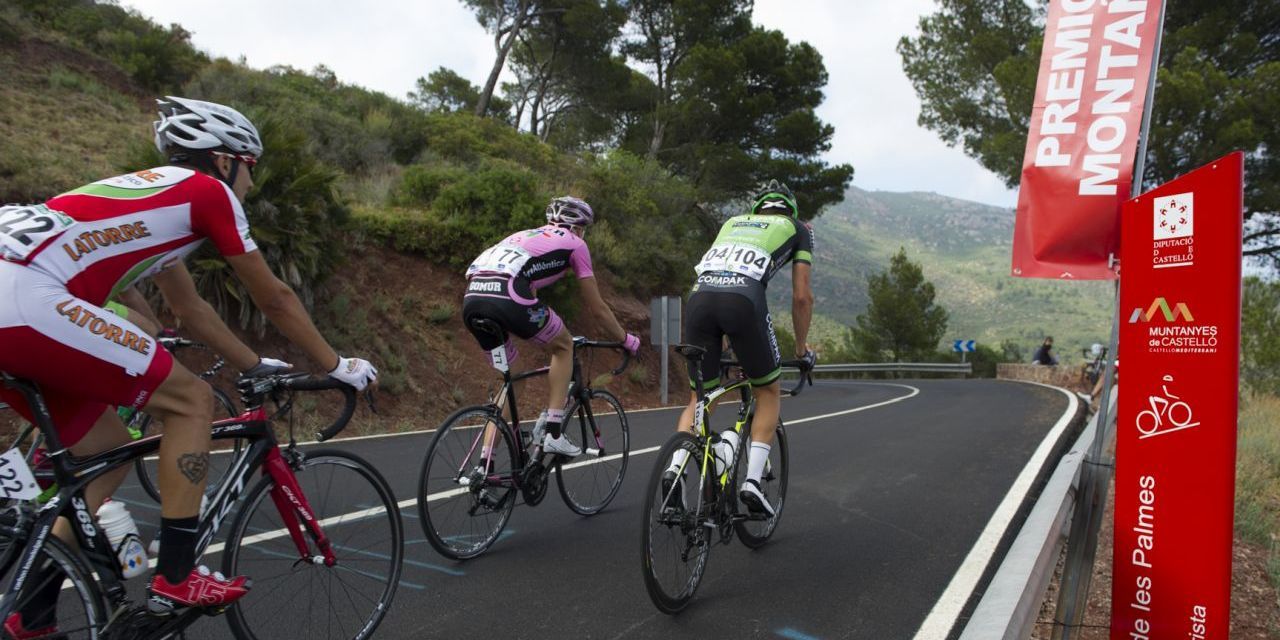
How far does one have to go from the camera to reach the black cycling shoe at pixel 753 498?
4000 mm

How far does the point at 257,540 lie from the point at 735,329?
248 centimetres

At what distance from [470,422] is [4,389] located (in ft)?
7.49

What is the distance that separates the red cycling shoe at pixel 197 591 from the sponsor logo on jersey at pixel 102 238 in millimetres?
1109

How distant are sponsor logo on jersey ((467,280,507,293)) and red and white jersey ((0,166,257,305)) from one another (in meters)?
1.91

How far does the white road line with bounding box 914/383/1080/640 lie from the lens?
3461 mm

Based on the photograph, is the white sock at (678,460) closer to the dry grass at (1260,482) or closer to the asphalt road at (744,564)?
the asphalt road at (744,564)

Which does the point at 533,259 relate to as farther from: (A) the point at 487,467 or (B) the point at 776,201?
(B) the point at 776,201

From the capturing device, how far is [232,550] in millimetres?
2623

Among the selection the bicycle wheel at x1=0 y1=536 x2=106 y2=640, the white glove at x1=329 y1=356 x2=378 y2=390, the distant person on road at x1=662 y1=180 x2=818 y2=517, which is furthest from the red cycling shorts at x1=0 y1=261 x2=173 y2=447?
the distant person on road at x1=662 y1=180 x2=818 y2=517

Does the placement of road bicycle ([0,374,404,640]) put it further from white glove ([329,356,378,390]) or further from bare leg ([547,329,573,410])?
bare leg ([547,329,573,410])

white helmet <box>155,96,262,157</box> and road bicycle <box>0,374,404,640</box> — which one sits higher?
white helmet <box>155,96,262,157</box>

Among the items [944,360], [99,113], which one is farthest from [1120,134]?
[944,360]

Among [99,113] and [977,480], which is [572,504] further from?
[99,113]

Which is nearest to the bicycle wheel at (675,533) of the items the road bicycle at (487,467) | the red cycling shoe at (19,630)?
the road bicycle at (487,467)
